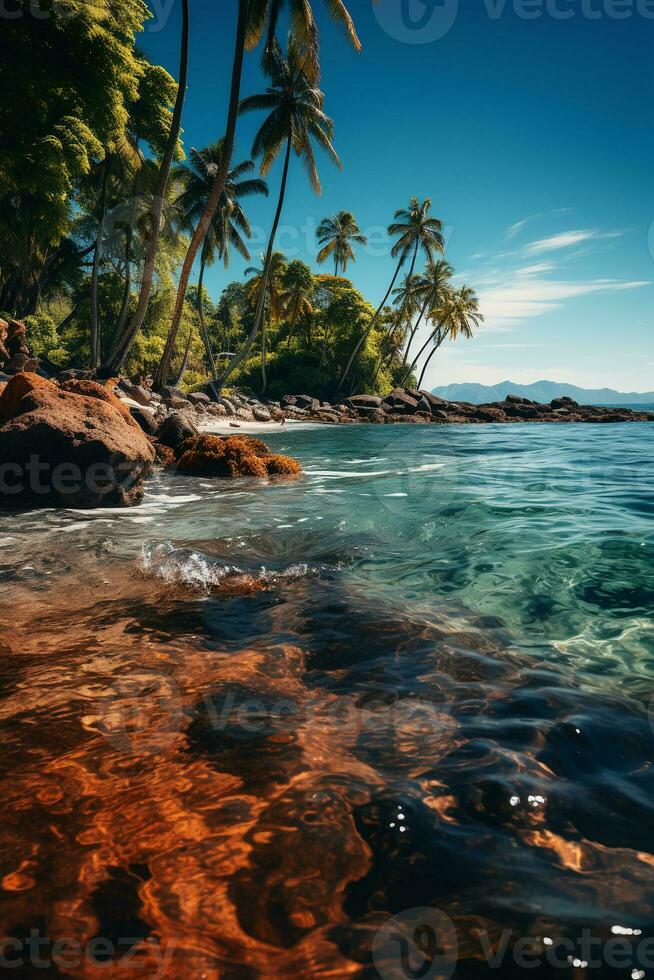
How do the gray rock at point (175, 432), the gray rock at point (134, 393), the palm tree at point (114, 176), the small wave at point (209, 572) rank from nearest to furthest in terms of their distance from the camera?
the small wave at point (209, 572)
the gray rock at point (175, 432)
the gray rock at point (134, 393)
the palm tree at point (114, 176)

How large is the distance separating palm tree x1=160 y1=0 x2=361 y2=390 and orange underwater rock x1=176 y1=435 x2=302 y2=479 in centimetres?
1016

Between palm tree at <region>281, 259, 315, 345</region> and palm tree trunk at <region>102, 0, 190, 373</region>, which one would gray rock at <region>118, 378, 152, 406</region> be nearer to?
palm tree trunk at <region>102, 0, 190, 373</region>

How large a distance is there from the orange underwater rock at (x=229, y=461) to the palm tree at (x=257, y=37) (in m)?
10.2

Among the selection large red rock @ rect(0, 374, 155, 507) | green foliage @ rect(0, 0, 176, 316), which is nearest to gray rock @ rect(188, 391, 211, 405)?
green foliage @ rect(0, 0, 176, 316)

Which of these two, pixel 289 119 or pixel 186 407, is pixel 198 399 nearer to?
pixel 186 407

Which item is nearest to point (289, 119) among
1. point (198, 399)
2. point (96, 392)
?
point (198, 399)

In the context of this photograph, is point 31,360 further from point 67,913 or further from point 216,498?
point 67,913

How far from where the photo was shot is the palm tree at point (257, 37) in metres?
15.8

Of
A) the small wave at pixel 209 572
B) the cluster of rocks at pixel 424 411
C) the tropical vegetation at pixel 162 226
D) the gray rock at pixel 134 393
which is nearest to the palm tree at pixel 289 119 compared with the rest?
the tropical vegetation at pixel 162 226

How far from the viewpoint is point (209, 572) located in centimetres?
411

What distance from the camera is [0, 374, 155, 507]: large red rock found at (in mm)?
6457

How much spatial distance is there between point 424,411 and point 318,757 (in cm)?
3780

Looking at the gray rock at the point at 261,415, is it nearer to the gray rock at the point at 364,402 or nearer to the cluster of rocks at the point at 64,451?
the gray rock at the point at 364,402

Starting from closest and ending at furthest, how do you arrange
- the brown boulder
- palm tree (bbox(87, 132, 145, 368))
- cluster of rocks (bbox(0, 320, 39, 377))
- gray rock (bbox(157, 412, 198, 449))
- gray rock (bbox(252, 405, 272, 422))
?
1. the brown boulder
2. gray rock (bbox(157, 412, 198, 449))
3. cluster of rocks (bbox(0, 320, 39, 377))
4. palm tree (bbox(87, 132, 145, 368))
5. gray rock (bbox(252, 405, 272, 422))
